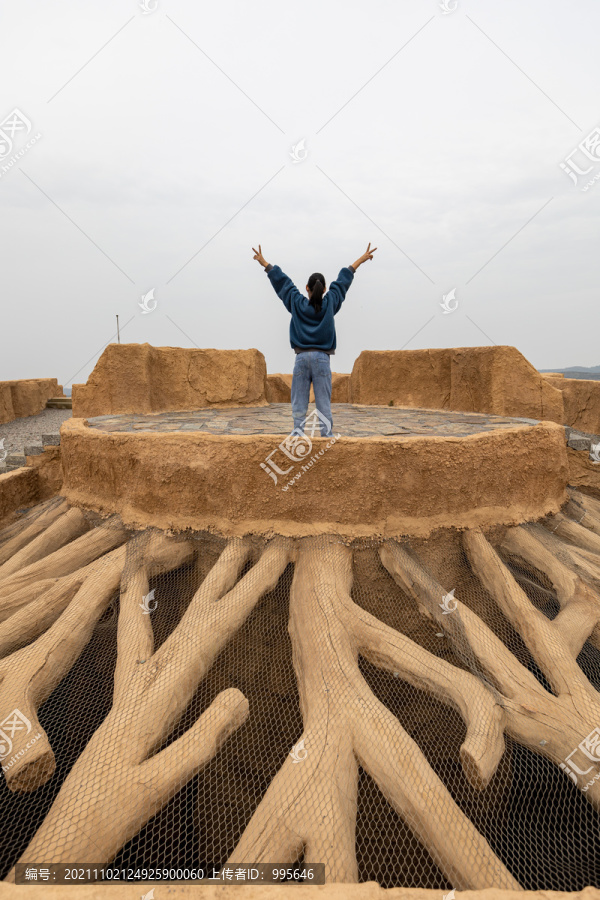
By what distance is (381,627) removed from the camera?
8.71ft

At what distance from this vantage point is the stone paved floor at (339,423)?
169 inches

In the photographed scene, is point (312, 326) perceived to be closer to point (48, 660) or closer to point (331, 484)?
point (331, 484)

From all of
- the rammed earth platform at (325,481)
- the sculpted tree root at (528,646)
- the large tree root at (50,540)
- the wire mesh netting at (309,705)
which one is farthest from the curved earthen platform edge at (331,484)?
the large tree root at (50,540)

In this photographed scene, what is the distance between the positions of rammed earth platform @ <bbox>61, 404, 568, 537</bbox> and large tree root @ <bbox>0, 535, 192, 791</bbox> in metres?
0.34

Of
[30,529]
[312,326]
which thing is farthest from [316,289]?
[30,529]

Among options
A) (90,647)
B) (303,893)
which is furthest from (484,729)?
(90,647)

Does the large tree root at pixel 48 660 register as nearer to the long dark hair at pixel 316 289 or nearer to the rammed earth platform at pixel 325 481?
the rammed earth platform at pixel 325 481

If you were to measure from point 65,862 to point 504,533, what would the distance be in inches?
118

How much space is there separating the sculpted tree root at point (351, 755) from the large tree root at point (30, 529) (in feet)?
7.87

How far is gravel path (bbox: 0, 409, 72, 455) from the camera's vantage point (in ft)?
24.7

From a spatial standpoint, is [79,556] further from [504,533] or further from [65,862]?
[504,533]

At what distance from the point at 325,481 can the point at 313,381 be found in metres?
1.03

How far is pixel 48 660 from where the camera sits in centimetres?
250

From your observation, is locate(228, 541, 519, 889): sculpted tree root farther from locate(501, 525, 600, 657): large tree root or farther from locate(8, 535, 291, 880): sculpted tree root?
locate(501, 525, 600, 657): large tree root
